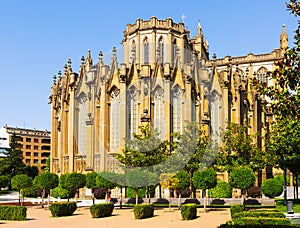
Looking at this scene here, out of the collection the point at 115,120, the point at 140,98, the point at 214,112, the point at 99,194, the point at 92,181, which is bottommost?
the point at 99,194

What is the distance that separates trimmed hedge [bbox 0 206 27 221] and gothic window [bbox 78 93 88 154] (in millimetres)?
29478

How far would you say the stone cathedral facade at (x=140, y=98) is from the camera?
179 feet

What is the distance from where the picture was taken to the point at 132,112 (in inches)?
2174

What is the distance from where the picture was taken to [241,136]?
1831 inches

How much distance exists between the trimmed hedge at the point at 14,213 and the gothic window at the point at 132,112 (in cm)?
2600

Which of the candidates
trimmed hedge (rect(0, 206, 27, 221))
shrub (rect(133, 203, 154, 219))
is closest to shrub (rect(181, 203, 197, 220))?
shrub (rect(133, 203, 154, 219))

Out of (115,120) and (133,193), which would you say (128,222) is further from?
(115,120)

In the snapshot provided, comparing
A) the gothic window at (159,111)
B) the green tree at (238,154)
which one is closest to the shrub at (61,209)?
the green tree at (238,154)

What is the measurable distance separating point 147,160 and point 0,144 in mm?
99648

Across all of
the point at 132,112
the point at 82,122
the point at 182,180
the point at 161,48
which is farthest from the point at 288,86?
the point at 161,48

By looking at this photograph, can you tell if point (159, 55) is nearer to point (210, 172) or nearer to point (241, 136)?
point (241, 136)

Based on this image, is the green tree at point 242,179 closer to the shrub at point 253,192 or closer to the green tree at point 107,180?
the green tree at point 107,180

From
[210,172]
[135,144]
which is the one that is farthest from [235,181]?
[135,144]

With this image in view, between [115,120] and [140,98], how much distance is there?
455 cm
